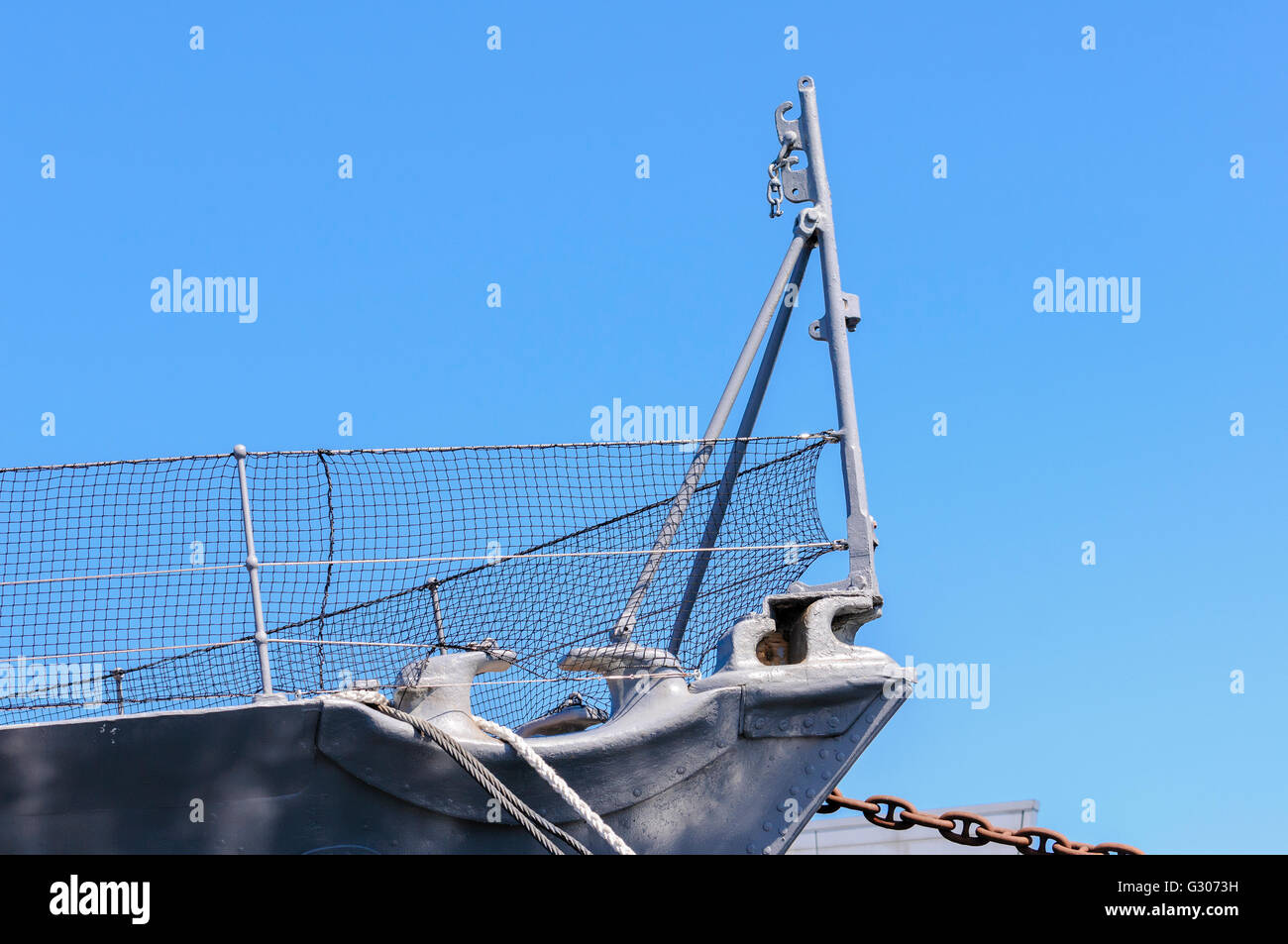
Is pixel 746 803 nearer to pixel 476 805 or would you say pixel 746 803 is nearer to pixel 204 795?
pixel 476 805

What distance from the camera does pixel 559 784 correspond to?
5.90 m

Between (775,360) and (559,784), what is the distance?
252 centimetres

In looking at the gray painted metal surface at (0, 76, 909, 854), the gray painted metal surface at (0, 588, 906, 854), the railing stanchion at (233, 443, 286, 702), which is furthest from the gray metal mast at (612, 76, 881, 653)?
the railing stanchion at (233, 443, 286, 702)

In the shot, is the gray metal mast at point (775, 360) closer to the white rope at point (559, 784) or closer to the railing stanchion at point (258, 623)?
the white rope at point (559, 784)

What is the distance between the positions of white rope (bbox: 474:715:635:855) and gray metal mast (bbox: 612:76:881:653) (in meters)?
0.76

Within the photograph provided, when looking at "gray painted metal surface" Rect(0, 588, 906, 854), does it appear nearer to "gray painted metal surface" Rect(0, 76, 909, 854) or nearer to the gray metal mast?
"gray painted metal surface" Rect(0, 76, 909, 854)

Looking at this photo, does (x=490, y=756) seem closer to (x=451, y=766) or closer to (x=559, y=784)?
(x=451, y=766)

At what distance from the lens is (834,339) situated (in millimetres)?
6859

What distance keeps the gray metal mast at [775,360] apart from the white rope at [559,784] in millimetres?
758

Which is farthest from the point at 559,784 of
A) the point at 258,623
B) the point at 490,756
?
the point at 258,623

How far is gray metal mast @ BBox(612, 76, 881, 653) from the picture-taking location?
6.58 m

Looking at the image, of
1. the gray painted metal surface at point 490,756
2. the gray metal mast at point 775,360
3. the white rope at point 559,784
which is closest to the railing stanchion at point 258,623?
the gray painted metal surface at point 490,756
